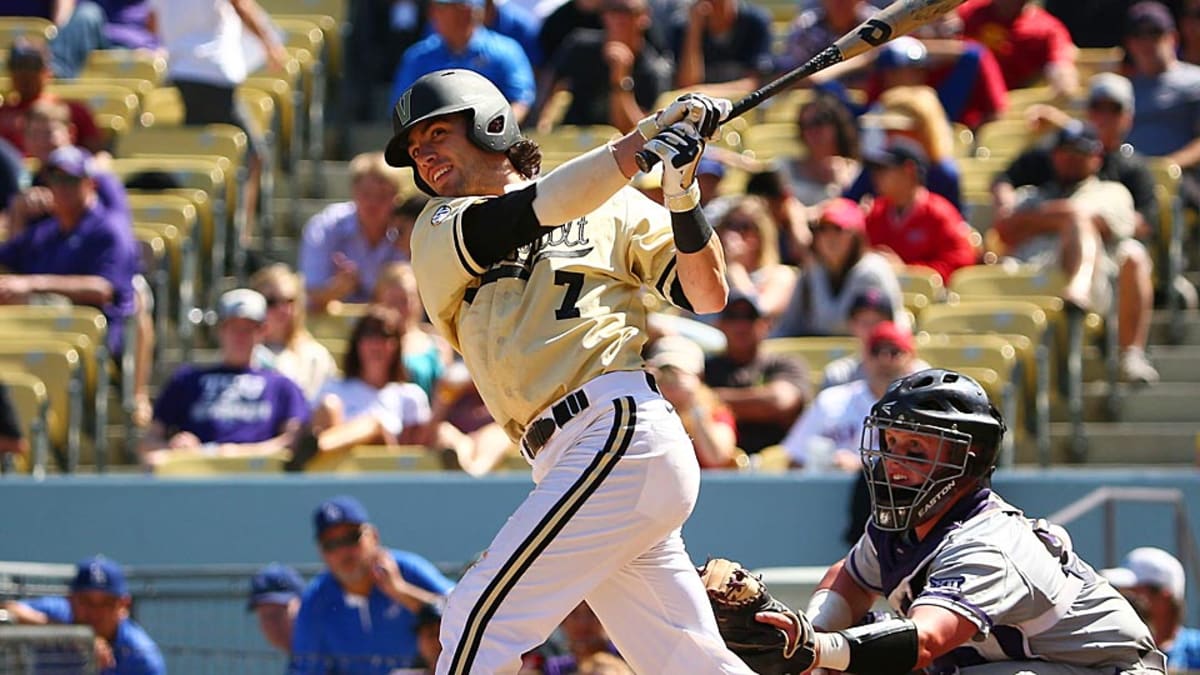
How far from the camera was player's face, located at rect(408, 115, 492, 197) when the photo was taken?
581cm

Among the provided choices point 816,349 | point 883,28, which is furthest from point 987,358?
point 883,28

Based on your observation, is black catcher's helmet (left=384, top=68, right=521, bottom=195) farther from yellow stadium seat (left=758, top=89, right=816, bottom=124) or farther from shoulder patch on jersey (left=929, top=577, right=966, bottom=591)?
yellow stadium seat (left=758, top=89, right=816, bottom=124)

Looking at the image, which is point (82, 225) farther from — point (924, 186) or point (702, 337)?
point (924, 186)

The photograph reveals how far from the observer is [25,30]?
1457 centimetres

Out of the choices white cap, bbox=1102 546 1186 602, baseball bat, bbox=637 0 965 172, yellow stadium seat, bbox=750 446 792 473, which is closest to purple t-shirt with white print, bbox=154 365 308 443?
yellow stadium seat, bbox=750 446 792 473

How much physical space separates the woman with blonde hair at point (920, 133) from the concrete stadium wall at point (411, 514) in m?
2.64

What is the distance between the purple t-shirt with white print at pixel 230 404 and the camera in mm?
10758

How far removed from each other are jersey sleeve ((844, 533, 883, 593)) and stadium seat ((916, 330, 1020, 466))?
16.0 feet

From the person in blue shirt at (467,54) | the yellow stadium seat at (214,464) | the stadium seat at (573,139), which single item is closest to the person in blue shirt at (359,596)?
the yellow stadium seat at (214,464)

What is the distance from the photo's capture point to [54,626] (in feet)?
29.3

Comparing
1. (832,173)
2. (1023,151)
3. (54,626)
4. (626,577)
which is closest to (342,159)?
(832,173)

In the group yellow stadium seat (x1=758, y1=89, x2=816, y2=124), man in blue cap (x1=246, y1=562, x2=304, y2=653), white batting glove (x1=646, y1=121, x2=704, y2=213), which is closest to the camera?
white batting glove (x1=646, y1=121, x2=704, y2=213)

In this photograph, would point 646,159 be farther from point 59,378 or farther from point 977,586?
point 59,378

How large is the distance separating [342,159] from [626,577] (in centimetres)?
928
